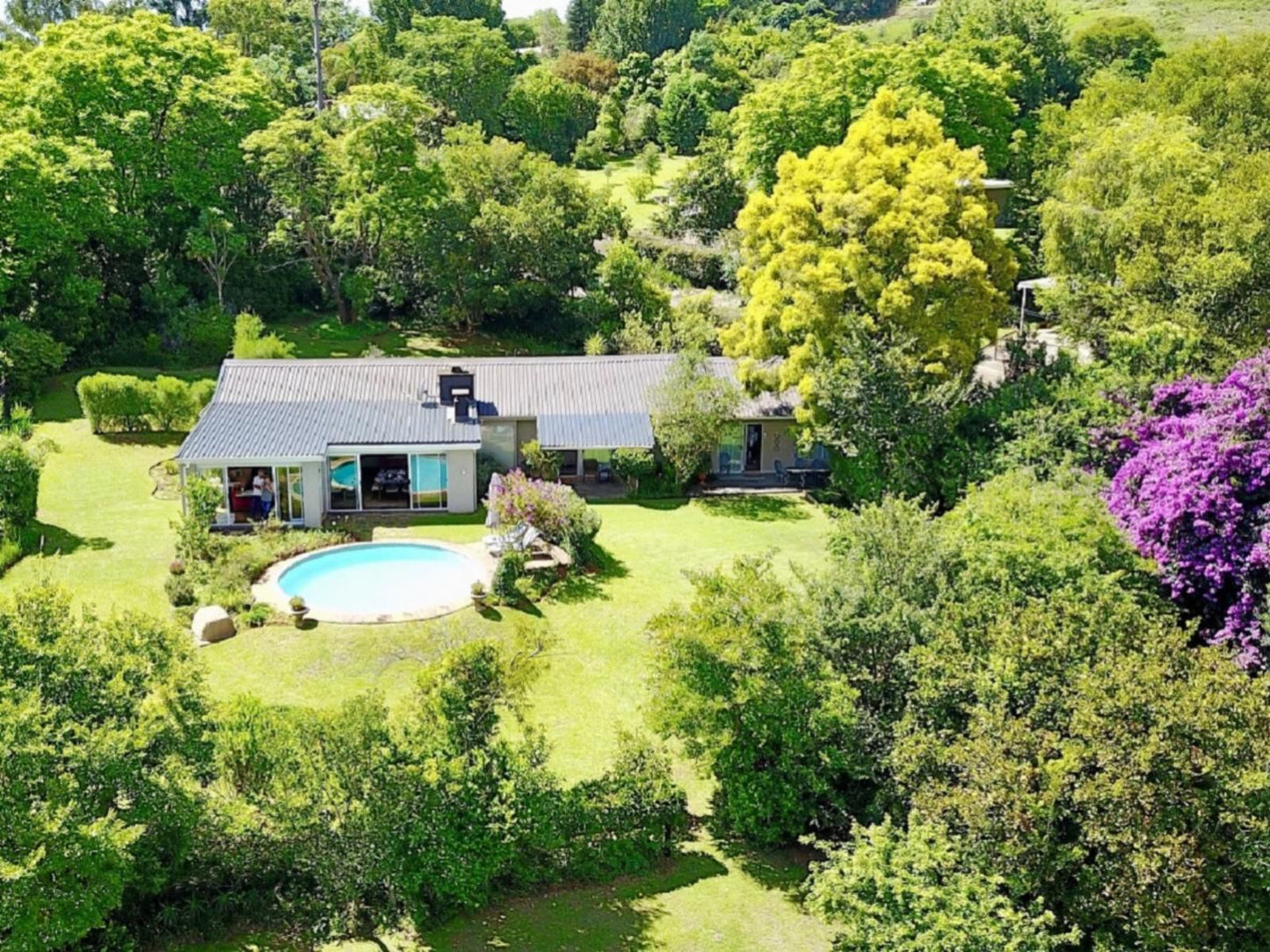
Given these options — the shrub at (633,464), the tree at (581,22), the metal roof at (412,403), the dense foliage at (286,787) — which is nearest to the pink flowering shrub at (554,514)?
the metal roof at (412,403)

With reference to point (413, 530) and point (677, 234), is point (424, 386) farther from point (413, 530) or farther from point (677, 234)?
point (677, 234)

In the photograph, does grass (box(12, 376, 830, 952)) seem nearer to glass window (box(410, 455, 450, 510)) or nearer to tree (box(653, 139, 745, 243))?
glass window (box(410, 455, 450, 510))

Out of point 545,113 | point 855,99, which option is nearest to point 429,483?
point 855,99

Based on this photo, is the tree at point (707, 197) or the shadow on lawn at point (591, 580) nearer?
the shadow on lawn at point (591, 580)

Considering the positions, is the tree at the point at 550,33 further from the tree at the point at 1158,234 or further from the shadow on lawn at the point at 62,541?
the shadow on lawn at the point at 62,541

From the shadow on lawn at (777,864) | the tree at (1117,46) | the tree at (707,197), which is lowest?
the shadow on lawn at (777,864)

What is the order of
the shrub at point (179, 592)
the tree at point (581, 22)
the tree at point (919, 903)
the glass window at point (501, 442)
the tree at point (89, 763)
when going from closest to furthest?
the tree at point (89, 763)
the tree at point (919, 903)
the shrub at point (179, 592)
the glass window at point (501, 442)
the tree at point (581, 22)

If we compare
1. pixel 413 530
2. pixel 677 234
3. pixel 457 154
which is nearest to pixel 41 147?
pixel 457 154
